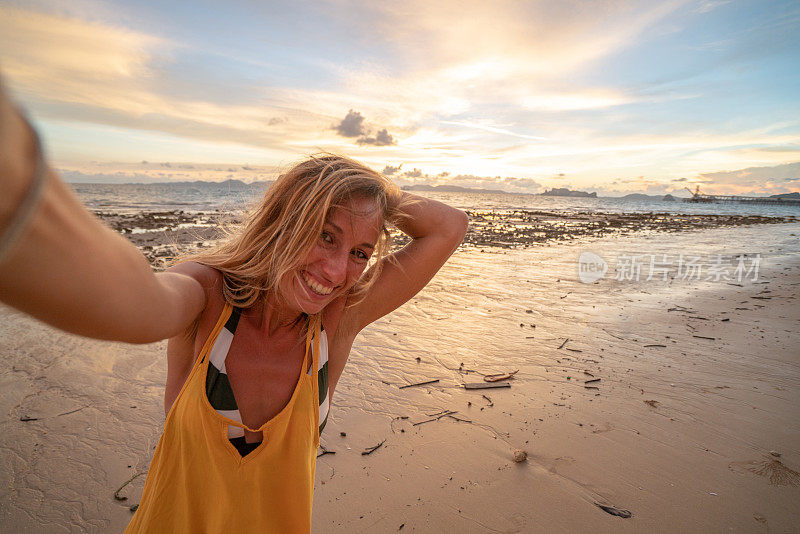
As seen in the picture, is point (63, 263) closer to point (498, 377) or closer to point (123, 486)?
point (123, 486)

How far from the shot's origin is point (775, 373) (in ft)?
16.2

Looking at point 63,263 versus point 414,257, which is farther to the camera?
point 414,257

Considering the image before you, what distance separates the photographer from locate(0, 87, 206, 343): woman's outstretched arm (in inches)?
16.4

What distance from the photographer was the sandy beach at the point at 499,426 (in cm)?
298

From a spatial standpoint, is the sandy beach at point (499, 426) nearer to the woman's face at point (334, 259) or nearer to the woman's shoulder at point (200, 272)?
the woman's face at point (334, 259)

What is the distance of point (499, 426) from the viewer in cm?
390

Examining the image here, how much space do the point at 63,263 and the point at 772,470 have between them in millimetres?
4786

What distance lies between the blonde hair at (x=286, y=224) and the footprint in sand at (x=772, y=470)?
3790mm

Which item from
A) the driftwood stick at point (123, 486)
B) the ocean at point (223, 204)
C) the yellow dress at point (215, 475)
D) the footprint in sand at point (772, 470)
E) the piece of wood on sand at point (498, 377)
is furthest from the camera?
the ocean at point (223, 204)

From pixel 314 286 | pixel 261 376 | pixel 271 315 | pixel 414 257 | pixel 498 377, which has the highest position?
pixel 414 257

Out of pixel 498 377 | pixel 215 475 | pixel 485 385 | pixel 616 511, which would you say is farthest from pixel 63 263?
pixel 498 377

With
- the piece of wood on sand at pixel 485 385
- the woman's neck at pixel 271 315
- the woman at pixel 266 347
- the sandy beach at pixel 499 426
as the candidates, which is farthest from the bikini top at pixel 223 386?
the piece of wood on sand at pixel 485 385

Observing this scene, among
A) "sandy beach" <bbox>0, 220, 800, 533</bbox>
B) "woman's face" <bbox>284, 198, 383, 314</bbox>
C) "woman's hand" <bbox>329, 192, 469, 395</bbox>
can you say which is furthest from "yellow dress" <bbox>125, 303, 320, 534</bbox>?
"sandy beach" <bbox>0, 220, 800, 533</bbox>

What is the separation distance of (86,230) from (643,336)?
699 cm
